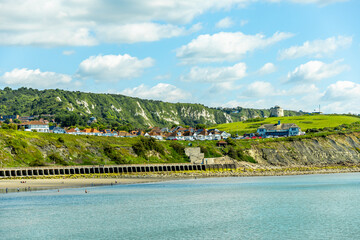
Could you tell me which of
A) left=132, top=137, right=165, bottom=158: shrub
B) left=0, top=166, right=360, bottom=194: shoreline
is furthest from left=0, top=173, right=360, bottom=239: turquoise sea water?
left=132, top=137, right=165, bottom=158: shrub

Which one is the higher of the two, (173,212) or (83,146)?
(83,146)

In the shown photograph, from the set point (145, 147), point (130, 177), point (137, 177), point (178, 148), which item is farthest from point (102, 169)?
point (178, 148)

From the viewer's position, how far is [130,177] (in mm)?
132625

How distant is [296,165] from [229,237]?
144964 millimetres

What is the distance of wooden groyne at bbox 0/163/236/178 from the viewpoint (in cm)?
11994

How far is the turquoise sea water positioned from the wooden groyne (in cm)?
3374

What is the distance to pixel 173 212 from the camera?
63750 mm

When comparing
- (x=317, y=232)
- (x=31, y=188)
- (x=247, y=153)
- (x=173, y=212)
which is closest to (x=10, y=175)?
(x=31, y=188)

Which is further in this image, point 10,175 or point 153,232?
point 10,175

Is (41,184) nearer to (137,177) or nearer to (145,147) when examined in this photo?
(137,177)

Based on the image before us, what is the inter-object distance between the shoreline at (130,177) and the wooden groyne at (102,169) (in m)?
4.38

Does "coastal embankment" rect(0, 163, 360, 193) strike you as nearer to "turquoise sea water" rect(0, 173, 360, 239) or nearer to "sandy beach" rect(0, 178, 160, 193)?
"sandy beach" rect(0, 178, 160, 193)

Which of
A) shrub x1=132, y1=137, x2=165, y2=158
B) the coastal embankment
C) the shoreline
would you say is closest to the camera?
the shoreline

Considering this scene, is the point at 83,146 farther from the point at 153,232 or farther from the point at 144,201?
the point at 153,232
